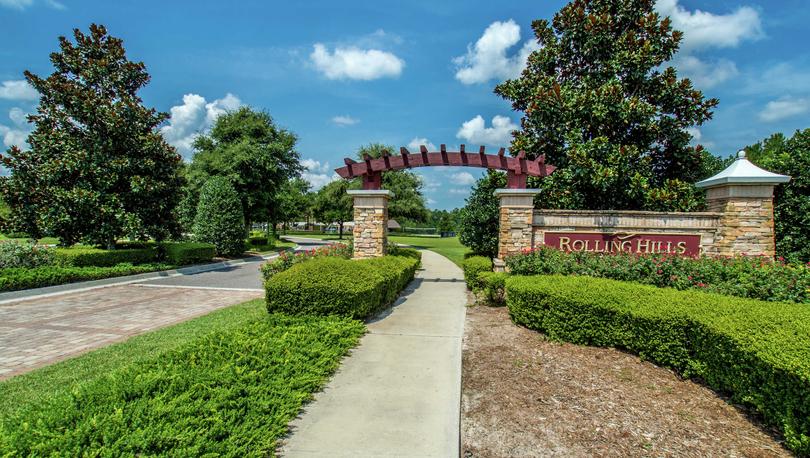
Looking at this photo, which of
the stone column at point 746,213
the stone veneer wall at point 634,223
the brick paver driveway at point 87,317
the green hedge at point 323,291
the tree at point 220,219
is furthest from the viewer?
the tree at point 220,219

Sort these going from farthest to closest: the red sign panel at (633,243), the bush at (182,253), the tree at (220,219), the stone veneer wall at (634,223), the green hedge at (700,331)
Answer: the tree at (220,219)
the bush at (182,253)
the red sign panel at (633,243)
the stone veneer wall at (634,223)
the green hedge at (700,331)

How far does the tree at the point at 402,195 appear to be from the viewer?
32391 mm

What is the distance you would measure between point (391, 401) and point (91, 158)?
1392cm

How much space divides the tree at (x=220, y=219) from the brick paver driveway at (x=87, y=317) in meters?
7.59

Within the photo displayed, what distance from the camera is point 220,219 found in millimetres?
18453

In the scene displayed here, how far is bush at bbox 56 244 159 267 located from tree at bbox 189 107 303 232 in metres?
9.63

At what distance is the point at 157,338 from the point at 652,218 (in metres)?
10.3

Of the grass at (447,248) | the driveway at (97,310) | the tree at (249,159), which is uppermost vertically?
the tree at (249,159)

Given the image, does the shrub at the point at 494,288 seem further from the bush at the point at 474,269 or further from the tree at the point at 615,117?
the tree at the point at 615,117

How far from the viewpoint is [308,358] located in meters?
4.37

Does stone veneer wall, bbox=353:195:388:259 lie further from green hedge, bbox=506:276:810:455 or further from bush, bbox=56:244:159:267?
bush, bbox=56:244:159:267

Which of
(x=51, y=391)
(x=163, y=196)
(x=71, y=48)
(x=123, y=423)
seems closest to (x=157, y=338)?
(x=51, y=391)

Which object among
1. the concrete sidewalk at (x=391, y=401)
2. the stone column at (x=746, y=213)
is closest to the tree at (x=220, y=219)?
the concrete sidewalk at (x=391, y=401)

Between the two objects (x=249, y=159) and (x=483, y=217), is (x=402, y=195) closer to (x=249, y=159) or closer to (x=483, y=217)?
(x=249, y=159)
